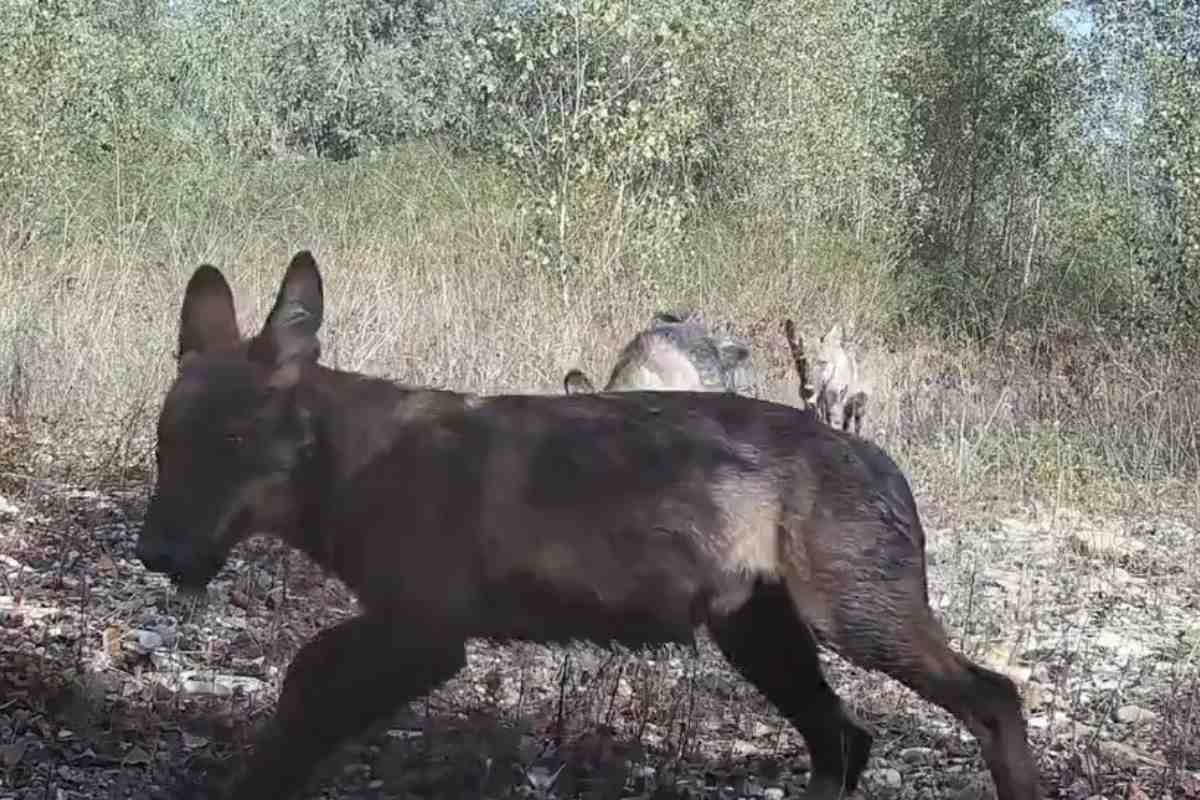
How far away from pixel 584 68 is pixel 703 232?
163 inches

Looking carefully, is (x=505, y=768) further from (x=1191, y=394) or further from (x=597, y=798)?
(x=1191, y=394)

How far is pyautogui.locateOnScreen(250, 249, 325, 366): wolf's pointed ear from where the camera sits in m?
3.85

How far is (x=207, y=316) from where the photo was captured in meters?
4.04

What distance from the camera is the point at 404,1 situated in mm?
26953

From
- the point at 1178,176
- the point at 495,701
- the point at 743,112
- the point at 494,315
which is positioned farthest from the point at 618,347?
the point at 743,112

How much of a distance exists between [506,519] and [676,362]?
6.01 m

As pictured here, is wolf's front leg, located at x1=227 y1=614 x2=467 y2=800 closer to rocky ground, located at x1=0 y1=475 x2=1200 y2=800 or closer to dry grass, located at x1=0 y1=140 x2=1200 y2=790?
rocky ground, located at x1=0 y1=475 x2=1200 y2=800

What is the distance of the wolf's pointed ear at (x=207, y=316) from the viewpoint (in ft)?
13.1

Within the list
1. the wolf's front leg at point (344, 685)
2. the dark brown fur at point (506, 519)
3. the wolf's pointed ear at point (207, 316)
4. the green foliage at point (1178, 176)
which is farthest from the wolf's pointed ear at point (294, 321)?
the green foliage at point (1178, 176)

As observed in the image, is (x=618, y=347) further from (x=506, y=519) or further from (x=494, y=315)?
(x=506, y=519)

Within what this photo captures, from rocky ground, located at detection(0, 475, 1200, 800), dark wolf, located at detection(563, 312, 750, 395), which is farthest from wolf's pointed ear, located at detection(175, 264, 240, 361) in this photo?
dark wolf, located at detection(563, 312, 750, 395)

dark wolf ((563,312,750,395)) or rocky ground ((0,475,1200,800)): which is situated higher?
dark wolf ((563,312,750,395))

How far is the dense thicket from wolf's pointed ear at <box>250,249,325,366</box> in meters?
9.92

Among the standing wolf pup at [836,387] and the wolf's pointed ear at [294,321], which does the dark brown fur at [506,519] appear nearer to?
the wolf's pointed ear at [294,321]
